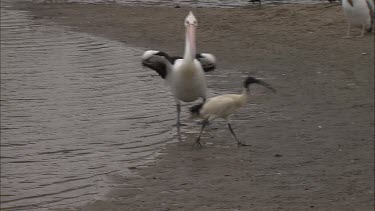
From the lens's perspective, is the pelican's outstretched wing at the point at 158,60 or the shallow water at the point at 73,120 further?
the pelican's outstretched wing at the point at 158,60

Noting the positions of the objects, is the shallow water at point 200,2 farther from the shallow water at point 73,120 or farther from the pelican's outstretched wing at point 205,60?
the pelican's outstretched wing at point 205,60

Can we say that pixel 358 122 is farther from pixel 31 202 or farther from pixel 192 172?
pixel 31 202

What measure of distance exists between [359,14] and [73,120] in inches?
321

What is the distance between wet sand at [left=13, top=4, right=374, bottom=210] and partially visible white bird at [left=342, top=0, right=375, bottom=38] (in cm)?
51

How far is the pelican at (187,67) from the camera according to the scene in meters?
8.91

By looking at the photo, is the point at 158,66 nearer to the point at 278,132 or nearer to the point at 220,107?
the point at 220,107

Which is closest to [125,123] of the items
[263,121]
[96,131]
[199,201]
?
[96,131]

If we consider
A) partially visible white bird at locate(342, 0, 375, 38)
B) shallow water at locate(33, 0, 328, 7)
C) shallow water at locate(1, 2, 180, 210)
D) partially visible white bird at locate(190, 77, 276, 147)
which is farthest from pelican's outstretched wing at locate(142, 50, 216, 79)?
shallow water at locate(33, 0, 328, 7)

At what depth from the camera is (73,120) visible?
962 cm

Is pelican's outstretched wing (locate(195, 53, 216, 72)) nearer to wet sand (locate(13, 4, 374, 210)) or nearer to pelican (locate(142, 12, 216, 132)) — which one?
pelican (locate(142, 12, 216, 132))

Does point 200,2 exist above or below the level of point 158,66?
below

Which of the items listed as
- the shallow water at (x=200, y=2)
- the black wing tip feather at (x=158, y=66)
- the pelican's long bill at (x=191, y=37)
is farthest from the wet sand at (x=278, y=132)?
the shallow water at (x=200, y=2)

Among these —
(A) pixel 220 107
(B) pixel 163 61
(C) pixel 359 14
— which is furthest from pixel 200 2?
(A) pixel 220 107

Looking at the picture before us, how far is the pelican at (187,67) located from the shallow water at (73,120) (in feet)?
1.68
